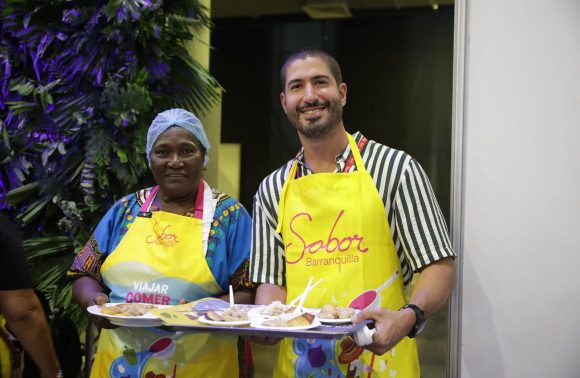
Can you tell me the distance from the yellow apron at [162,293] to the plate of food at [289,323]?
23.5 inches

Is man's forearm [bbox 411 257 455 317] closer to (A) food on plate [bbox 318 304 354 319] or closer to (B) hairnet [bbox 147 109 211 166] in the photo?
(A) food on plate [bbox 318 304 354 319]

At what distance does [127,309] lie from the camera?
2.19 meters

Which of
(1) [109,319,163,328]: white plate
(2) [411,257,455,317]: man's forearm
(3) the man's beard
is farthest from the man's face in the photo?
(1) [109,319,163,328]: white plate

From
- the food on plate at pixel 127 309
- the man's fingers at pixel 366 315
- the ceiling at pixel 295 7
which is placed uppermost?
the ceiling at pixel 295 7

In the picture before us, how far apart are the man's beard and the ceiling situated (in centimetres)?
164

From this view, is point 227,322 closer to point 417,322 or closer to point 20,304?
point 417,322

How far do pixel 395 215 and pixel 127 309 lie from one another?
2.89 ft

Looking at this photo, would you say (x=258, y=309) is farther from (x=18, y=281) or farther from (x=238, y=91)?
(x=238, y=91)

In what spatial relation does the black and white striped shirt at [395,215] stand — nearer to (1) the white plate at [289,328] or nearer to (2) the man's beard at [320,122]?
(2) the man's beard at [320,122]

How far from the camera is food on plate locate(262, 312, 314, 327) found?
1907mm

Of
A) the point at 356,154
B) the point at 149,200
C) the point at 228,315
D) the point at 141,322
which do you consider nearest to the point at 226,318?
the point at 228,315

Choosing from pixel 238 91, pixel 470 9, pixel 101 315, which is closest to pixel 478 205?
pixel 470 9

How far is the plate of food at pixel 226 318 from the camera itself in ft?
6.31

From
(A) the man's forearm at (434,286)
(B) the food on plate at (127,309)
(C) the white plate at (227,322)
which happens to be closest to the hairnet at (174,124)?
(B) the food on plate at (127,309)
